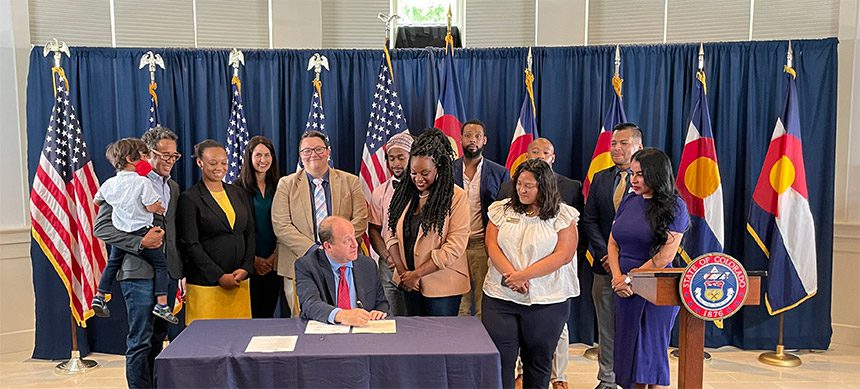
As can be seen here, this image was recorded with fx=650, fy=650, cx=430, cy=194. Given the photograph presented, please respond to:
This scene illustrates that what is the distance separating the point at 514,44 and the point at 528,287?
2820 mm

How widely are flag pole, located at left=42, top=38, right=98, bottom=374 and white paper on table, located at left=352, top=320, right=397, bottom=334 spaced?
8.84 ft

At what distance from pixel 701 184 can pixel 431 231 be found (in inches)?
85.0

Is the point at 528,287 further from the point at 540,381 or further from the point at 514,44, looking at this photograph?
the point at 514,44

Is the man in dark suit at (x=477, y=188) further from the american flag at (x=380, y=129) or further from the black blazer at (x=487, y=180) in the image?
the american flag at (x=380, y=129)

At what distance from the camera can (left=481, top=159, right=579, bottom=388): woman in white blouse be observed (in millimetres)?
3006

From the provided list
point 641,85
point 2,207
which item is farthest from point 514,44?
point 2,207

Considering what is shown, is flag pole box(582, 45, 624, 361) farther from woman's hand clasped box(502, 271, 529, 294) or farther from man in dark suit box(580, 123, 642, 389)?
woman's hand clasped box(502, 271, 529, 294)

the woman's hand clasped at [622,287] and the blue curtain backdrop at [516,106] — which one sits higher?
the blue curtain backdrop at [516,106]

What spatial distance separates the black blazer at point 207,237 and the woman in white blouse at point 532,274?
57.4 inches

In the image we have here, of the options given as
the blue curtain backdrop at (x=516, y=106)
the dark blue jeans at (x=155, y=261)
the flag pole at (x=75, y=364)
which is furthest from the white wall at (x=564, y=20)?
the flag pole at (x=75, y=364)

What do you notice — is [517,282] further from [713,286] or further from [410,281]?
[713,286]

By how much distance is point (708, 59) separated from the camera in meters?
4.62

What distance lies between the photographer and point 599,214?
3779 mm

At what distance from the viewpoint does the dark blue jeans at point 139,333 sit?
11.4 feet
